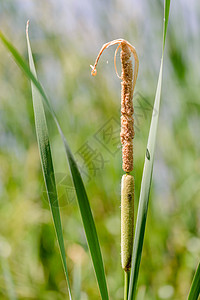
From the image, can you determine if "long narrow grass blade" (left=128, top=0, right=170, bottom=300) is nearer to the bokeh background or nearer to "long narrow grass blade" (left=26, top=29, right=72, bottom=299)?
"long narrow grass blade" (left=26, top=29, right=72, bottom=299)

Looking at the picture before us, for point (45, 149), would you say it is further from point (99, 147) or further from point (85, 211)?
point (99, 147)

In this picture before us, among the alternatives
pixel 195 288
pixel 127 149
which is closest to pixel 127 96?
pixel 127 149

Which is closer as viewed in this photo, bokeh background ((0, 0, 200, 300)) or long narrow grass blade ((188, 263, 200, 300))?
long narrow grass blade ((188, 263, 200, 300))

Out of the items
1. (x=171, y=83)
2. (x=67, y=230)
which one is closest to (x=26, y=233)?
(x=67, y=230)

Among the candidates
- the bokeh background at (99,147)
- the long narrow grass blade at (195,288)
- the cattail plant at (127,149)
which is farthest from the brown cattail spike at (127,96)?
the bokeh background at (99,147)

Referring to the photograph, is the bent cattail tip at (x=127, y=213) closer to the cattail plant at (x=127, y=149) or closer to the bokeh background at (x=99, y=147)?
the cattail plant at (x=127, y=149)

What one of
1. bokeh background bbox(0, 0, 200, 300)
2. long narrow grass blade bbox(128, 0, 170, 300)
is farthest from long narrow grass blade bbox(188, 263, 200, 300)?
bokeh background bbox(0, 0, 200, 300)

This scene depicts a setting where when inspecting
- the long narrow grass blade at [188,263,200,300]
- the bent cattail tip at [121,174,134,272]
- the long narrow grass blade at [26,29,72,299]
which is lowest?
the long narrow grass blade at [188,263,200,300]

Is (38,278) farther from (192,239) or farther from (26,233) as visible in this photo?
(192,239)
